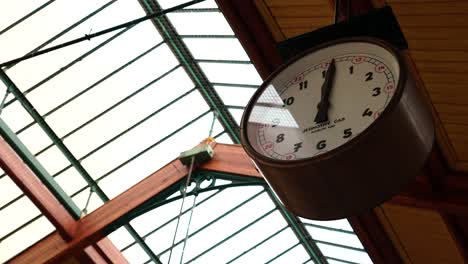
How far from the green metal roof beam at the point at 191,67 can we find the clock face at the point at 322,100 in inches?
286

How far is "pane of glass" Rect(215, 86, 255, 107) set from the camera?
11.5 m

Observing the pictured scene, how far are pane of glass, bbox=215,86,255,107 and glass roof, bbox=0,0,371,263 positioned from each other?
0.02 metres

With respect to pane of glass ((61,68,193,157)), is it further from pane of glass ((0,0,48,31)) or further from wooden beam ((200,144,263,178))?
pane of glass ((0,0,48,31))

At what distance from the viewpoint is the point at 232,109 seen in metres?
12.0

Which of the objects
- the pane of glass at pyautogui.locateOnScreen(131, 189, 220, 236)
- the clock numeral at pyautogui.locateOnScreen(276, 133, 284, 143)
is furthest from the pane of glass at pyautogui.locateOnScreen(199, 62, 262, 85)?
the clock numeral at pyautogui.locateOnScreen(276, 133, 284, 143)

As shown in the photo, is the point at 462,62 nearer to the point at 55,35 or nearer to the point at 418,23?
the point at 418,23

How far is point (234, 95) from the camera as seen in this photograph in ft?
38.3

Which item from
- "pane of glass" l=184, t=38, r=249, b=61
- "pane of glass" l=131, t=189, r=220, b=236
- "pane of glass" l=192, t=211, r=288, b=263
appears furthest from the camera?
"pane of glass" l=192, t=211, r=288, b=263

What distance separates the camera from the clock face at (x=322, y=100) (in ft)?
10.5

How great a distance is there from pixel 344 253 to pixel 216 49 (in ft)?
16.3

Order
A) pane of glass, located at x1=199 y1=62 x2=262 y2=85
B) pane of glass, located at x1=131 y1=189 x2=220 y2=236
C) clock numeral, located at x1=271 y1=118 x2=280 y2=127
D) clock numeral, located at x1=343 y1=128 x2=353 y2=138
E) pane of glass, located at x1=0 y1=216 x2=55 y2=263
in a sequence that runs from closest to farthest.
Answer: clock numeral, located at x1=343 y1=128 x2=353 y2=138 → clock numeral, located at x1=271 y1=118 x2=280 y2=127 → pane of glass, located at x1=199 y1=62 x2=262 y2=85 → pane of glass, located at x1=0 y1=216 x2=55 y2=263 → pane of glass, located at x1=131 y1=189 x2=220 y2=236

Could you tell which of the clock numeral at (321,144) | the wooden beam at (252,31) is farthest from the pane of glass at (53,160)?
the clock numeral at (321,144)

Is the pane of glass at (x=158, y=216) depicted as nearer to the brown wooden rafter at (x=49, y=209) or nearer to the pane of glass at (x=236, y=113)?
the brown wooden rafter at (x=49, y=209)

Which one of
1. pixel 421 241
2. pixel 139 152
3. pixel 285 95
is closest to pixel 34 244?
pixel 139 152
